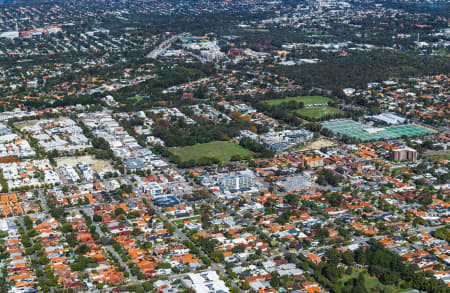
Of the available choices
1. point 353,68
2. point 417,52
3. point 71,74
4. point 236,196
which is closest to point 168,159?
point 236,196

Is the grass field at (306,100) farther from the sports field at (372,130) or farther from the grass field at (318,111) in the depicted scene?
the sports field at (372,130)

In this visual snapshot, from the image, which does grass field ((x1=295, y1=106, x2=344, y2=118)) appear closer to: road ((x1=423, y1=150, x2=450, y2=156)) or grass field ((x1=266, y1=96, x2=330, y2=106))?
grass field ((x1=266, y1=96, x2=330, y2=106))

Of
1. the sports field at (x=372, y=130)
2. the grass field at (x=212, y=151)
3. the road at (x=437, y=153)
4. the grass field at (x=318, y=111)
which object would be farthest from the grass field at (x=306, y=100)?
the road at (x=437, y=153)

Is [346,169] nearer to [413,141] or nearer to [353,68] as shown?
[413,141]

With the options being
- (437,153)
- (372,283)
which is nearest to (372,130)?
(437,153)

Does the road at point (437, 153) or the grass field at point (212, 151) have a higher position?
the grass field at point (212, 151)
